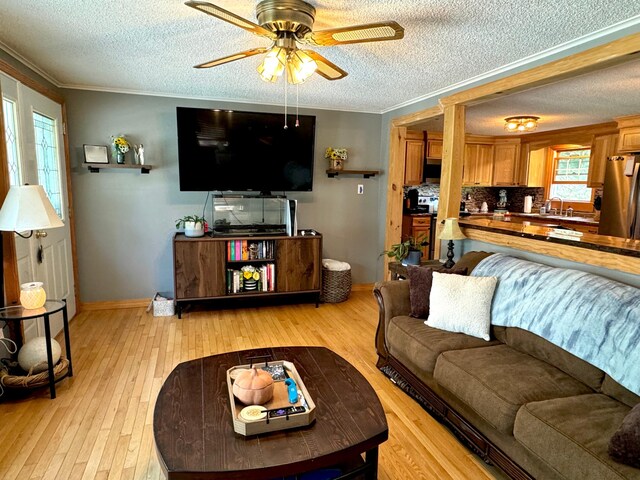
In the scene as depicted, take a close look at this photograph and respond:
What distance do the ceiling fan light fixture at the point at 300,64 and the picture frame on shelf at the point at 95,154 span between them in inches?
102

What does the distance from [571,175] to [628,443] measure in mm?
6616

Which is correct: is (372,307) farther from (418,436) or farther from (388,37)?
(388,37)

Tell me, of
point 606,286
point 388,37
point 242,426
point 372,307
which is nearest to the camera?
point 242,426

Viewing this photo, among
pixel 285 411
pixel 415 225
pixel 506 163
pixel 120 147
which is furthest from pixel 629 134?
pixel 120 147

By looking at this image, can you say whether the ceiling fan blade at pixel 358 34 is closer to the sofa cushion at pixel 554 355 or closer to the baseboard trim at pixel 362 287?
the sofa cushion at pixel 554 355

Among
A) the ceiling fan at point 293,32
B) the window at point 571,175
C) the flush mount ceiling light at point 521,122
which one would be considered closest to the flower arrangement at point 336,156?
the flush mount ceiling light at point 521,122

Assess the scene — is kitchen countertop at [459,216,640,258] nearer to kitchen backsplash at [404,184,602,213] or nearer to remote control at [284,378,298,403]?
remote control at [284,378,298,403]

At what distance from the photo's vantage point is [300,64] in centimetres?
214

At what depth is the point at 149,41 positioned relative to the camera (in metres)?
2.51

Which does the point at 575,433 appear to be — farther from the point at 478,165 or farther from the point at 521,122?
the point at 478,165

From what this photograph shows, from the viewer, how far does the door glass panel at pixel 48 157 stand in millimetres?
3209

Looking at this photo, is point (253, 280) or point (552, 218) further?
point (552, 218)

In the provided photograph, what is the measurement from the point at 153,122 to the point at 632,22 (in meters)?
4.01

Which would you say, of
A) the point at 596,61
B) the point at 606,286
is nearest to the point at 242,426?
the point at 606,286
